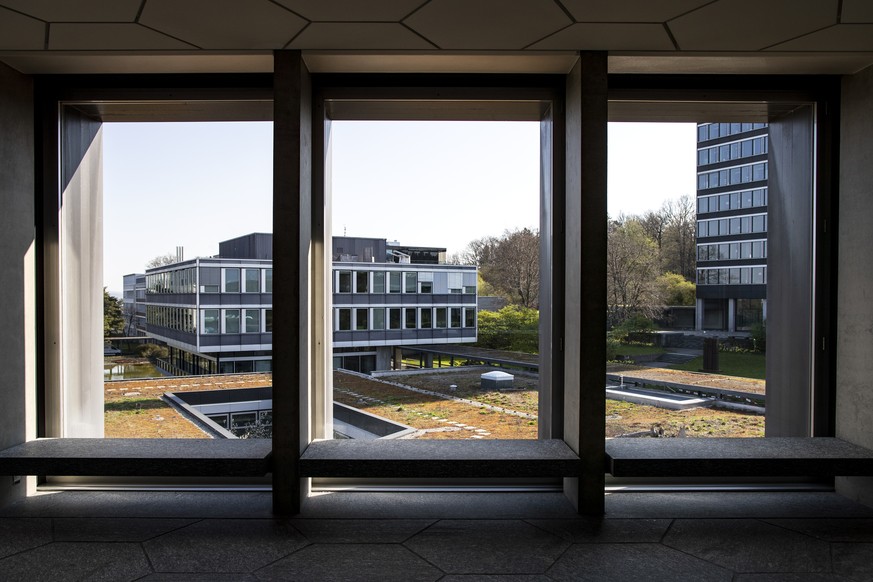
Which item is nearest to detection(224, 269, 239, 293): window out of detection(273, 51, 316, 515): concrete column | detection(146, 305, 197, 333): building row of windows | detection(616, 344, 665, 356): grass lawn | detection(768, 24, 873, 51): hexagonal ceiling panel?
detection(146, 305, 197, 333): building row of windows

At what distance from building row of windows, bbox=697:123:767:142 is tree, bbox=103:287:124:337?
4.26 m

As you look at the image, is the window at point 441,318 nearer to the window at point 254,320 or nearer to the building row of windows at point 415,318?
the building row of windows at point 415,318

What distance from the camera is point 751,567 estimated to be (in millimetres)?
2625

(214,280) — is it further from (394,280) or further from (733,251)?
(733,251)

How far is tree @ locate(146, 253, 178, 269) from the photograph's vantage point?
3.96 meters

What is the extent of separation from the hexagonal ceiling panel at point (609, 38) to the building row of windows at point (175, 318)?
9.54 ft

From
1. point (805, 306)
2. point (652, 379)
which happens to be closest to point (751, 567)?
point (652, 379)

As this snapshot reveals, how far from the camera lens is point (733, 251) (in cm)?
390

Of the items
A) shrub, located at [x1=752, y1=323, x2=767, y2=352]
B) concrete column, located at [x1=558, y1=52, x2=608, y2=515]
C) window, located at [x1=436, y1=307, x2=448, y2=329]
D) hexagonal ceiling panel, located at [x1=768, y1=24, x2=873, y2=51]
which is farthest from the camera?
window, located at [x1=436, y1=307, x2=448, y2=329]

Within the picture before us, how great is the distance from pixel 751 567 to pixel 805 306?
6.19 ft

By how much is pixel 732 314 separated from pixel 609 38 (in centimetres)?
208

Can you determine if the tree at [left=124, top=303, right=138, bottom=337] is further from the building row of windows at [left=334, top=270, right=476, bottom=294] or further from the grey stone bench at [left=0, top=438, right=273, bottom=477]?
the building row of windows at [left=334, top=270, right=476, bottom=294]

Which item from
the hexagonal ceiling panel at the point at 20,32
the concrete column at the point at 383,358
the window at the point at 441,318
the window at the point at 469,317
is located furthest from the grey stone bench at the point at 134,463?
the hexagonal ceiling panel at the point at 20,32

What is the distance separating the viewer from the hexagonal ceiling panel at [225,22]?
2.70 metres
